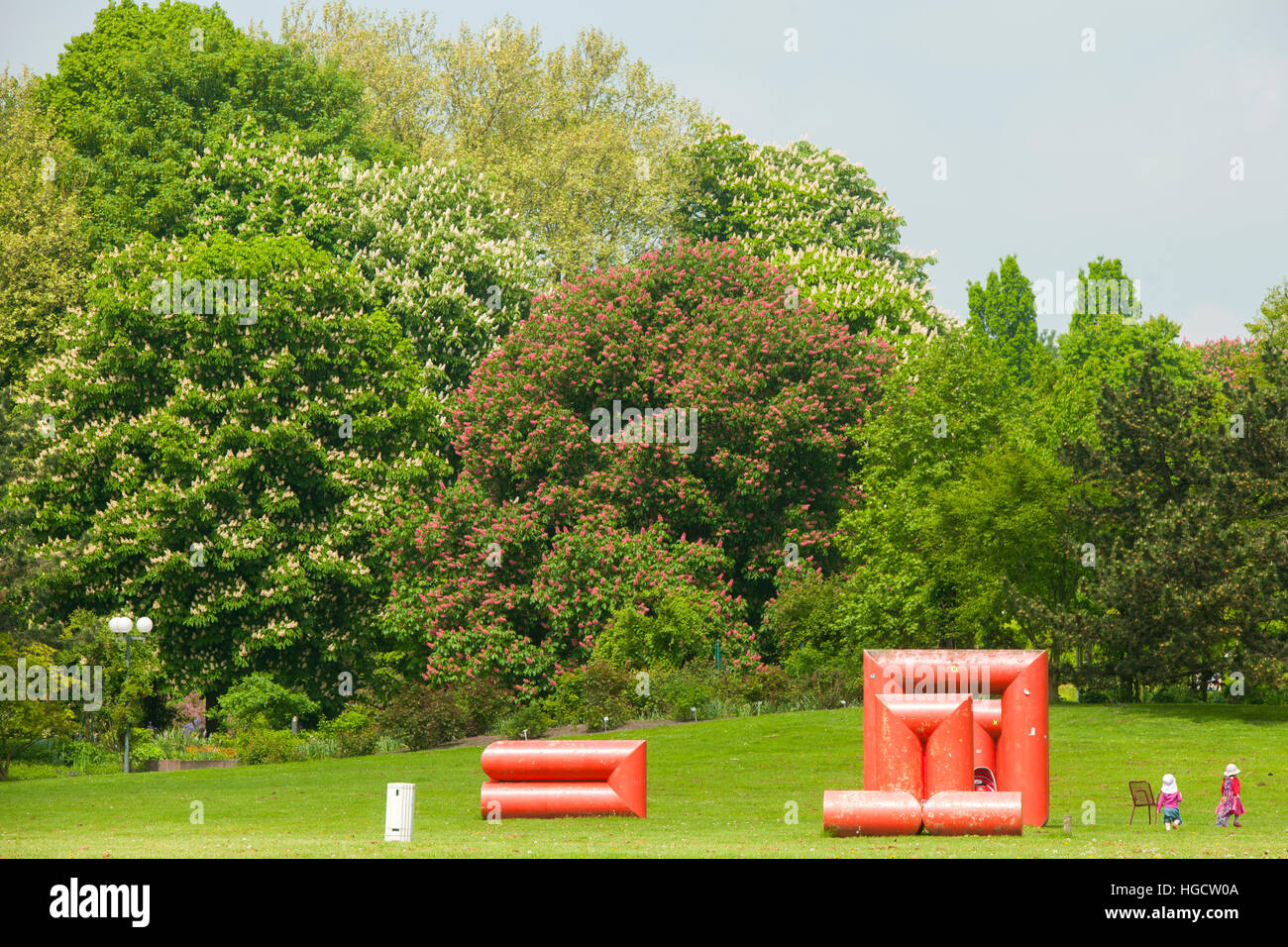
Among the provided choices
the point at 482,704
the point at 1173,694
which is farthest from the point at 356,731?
the point at 1173,694

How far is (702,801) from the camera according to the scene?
28031mm

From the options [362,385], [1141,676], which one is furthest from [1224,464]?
[362,385]

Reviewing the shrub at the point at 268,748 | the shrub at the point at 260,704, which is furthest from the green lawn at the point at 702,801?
the shrub at the point at 260,704

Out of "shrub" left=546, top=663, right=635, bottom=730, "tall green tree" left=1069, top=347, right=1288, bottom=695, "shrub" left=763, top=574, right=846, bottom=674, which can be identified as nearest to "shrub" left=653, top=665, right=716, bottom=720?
"shrub" left=546, top=663, right=635, bottom=730

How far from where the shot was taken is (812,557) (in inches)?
1881

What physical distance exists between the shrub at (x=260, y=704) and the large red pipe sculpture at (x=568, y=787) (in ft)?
60.6

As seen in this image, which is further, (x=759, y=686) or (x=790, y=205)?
(x=790, y=205)

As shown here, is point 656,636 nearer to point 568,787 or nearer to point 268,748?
point 268,748

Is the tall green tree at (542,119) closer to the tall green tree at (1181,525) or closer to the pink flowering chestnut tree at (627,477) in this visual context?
the pink flowering chestnut tree at (627,477)

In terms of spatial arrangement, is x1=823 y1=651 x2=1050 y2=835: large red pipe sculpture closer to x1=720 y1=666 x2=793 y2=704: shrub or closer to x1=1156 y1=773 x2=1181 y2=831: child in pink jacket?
x1=1156 y1=773 x2=1181 y2=831: child in pink jacket

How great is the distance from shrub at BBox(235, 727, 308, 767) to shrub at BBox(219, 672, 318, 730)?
155 centimetres

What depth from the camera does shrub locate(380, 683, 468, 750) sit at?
39500 millimetres

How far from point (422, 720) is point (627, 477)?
10.6m

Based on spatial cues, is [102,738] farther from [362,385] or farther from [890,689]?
[890,689]
